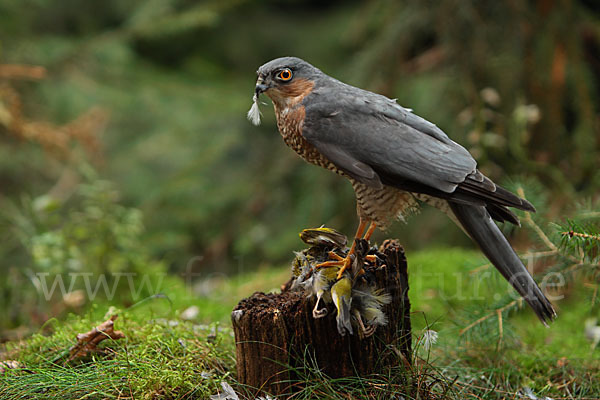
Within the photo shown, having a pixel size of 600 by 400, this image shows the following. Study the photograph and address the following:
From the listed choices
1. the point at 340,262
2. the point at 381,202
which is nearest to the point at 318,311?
the point at 340,262

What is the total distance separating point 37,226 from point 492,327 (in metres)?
3.15

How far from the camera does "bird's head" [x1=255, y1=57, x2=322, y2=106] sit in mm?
2588

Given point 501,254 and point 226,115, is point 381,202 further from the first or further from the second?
point 226,115

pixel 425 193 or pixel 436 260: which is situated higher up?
pixel 425 193

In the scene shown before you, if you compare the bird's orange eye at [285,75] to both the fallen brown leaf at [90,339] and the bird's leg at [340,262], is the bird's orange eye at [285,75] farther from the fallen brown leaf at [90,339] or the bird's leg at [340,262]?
the fallen brown leaf at [90,339]

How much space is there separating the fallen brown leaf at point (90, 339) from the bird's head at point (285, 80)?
124 centimetres

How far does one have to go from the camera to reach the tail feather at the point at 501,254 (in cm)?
223

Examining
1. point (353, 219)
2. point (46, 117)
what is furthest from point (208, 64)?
point (353, 219)

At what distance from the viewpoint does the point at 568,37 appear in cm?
462

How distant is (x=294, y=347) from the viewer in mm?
2287

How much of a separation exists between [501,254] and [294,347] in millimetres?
918

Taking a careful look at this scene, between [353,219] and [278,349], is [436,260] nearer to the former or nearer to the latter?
[353,219]

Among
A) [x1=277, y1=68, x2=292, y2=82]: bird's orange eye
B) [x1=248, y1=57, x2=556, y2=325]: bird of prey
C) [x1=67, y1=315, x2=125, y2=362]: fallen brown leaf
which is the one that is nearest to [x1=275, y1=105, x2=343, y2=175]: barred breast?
[x1=248, y1=57, x2=556, y2=325]: bird of prey

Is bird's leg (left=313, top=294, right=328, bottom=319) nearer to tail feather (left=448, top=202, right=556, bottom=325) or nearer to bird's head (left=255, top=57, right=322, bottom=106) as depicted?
tail feather (left=448, top=202, right=556, bottom=325)
